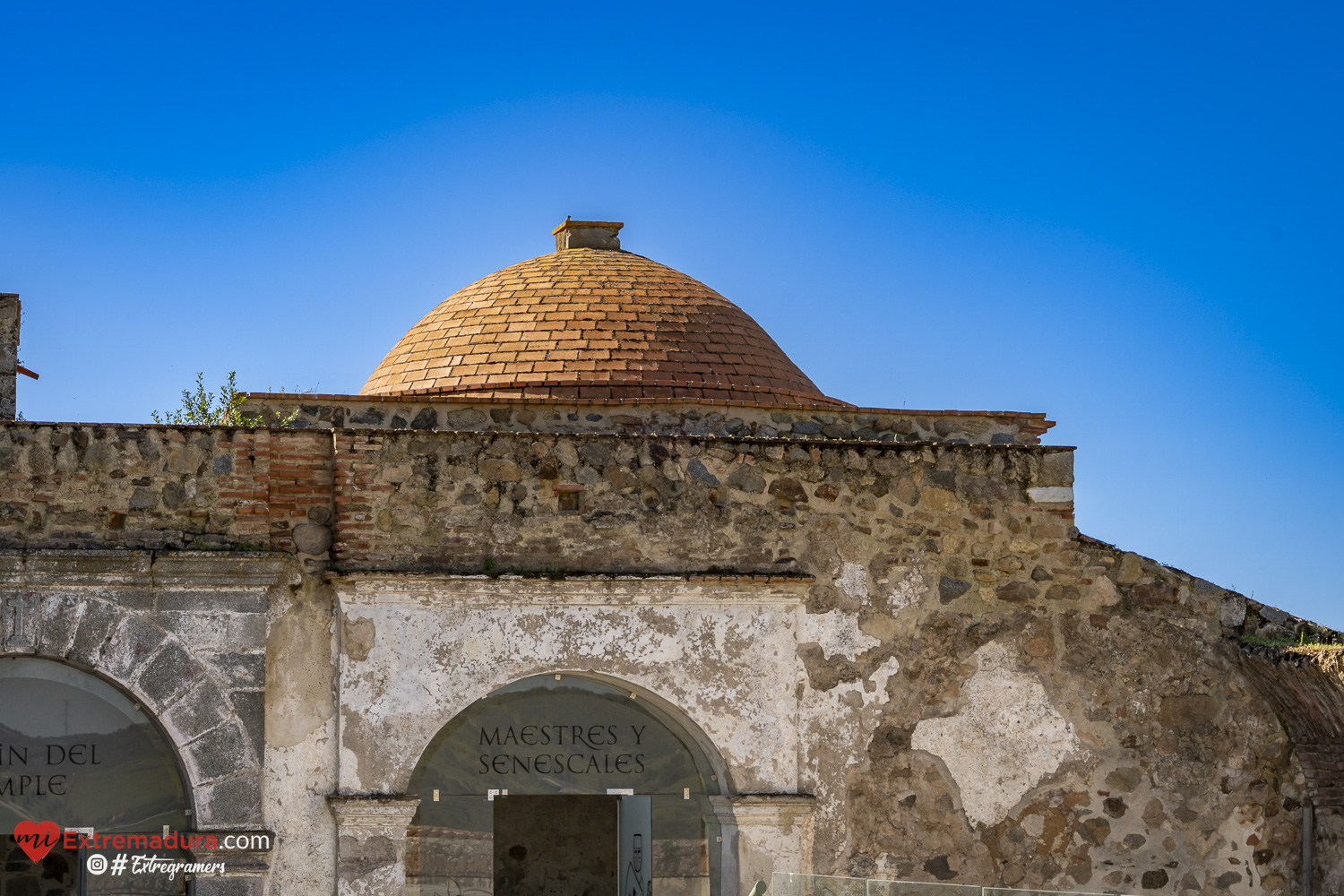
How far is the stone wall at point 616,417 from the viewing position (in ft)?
34.1

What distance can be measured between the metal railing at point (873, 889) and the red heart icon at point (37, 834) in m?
3.64

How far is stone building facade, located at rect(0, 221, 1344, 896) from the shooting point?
7.32 m

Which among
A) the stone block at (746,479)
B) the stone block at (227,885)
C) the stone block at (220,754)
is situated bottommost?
the stone block at (227,885)

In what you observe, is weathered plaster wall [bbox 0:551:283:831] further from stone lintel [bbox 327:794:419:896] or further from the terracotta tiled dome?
the terracotta tiled dome

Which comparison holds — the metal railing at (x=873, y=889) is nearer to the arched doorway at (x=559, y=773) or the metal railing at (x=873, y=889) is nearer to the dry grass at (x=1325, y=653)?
→ the arched doorway at (x=559, y=773)

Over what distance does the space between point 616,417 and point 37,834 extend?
4.70 metres

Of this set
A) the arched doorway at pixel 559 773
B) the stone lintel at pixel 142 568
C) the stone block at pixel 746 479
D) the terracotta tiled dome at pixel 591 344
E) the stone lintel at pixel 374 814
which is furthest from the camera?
the terracotta tiled dome at pixel 591 344

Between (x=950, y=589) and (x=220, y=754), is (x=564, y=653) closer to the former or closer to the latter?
(x=220, y=754)

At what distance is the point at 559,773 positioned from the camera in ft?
25.5

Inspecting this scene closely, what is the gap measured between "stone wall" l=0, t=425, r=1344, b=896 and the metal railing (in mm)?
969

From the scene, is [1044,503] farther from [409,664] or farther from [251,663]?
[251,663]

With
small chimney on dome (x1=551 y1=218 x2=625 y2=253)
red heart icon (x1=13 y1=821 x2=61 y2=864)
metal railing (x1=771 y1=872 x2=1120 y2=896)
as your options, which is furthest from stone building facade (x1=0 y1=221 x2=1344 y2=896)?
small chimney on dome (x1=551 y1=218 x2=625 y2=253)

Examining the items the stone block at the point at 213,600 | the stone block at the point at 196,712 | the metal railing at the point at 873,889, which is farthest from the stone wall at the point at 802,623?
the metal railing at the point at 873,889

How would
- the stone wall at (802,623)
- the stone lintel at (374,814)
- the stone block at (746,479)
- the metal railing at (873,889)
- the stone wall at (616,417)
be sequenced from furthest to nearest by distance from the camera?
the stone wall at (616,417) < the stone block at (746,479) < the stone wall at (802,623) < the stone lintel at (374,814) < the metal railing at (873,889)
